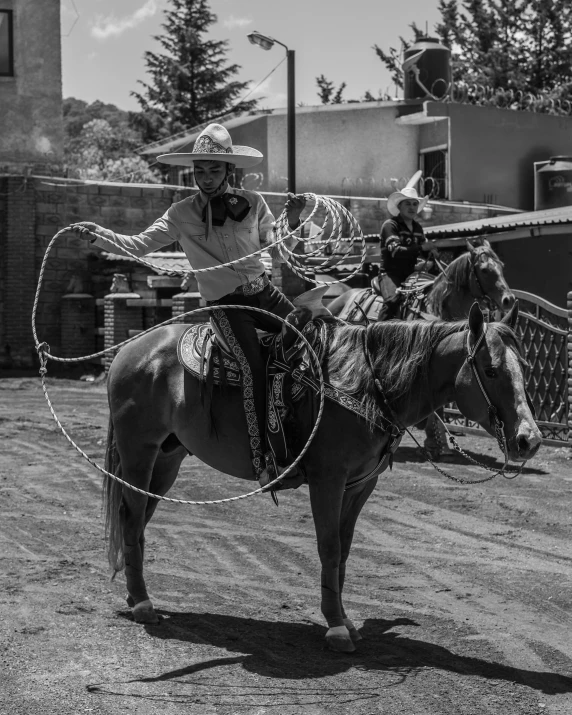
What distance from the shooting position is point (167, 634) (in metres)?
5.95

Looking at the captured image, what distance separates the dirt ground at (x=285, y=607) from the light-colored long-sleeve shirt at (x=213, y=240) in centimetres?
213

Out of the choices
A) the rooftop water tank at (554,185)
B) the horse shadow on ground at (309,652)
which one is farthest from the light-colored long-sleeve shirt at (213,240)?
the rooftop water tank at (554,185)

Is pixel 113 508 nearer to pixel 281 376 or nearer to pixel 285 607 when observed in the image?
pixel 285 607

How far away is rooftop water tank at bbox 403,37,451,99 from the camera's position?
106 feet

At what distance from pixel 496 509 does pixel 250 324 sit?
4.75m

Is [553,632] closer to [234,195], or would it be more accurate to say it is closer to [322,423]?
[322,423]

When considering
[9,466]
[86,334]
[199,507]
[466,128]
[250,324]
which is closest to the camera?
[250,324]

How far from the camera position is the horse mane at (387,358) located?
564 centimetres

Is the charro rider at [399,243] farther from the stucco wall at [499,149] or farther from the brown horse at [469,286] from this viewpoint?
the stucco wall at [499,149]

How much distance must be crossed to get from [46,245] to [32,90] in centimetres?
531

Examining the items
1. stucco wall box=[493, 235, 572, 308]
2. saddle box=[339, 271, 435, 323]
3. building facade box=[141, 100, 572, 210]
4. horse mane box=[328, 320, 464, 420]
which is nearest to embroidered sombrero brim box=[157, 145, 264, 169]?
horse mane box=[328, 320, 464, 420]

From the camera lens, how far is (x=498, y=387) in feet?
17.1

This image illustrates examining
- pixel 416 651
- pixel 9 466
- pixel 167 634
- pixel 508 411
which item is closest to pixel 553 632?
pixel 416 651

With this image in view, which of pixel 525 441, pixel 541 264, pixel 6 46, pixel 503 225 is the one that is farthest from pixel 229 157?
pixel 6 46
